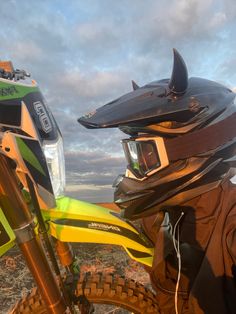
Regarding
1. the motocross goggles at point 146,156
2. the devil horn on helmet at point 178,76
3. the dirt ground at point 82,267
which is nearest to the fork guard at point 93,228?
the motocross goggles at point 146,156

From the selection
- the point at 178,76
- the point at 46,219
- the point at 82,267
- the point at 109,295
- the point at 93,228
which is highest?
the point at 178,76

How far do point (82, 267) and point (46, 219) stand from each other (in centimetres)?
213

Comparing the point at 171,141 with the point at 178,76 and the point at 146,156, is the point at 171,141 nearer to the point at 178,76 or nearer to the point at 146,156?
the point at 146,156

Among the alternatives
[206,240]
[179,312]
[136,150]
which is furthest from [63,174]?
[179,312]

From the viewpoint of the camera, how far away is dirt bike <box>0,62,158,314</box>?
1199 mm

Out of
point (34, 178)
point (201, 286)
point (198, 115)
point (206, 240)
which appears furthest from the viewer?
point (198, 115)

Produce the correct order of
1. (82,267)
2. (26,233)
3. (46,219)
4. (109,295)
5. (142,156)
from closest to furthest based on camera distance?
(26,233) → (46,219) → (109,295) → (142,156) → (82,267)

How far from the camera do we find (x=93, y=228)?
148 cm

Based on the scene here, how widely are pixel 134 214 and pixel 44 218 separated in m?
0.47

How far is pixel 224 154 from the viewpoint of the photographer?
64.5 inches

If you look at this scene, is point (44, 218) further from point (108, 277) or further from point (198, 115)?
point (198, 115)

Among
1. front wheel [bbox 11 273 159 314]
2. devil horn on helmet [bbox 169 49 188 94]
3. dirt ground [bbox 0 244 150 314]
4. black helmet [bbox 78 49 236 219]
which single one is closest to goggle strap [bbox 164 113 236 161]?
black helmet [bbox 78 49 236 219]

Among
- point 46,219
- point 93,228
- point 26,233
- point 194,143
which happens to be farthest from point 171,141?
point 26,233

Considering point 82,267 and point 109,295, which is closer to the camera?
point 109,295
